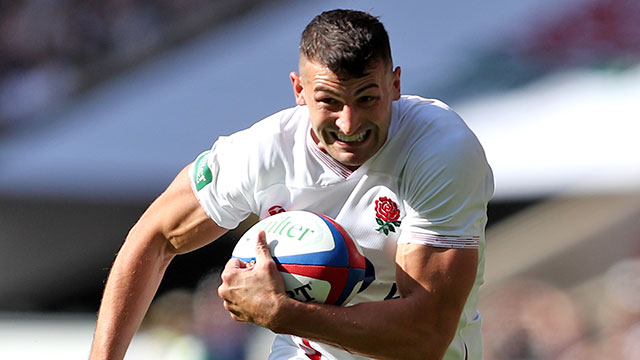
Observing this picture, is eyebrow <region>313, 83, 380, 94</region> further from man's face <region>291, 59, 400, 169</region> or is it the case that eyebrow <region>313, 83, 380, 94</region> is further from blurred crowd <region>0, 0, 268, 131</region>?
blurred crowd <region>0, 0, 268, 131</region>

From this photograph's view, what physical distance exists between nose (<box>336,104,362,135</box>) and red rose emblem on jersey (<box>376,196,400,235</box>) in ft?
1.35

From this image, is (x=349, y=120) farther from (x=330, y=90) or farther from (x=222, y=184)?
(x=222, y=184)

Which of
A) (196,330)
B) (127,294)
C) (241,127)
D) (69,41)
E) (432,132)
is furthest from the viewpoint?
(69,41)

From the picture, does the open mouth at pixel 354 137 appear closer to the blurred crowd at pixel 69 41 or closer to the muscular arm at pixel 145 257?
the muscular arm at pixel 145 257

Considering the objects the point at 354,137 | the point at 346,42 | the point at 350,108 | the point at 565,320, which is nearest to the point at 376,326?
the point at 354,137

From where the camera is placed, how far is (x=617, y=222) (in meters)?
12.7

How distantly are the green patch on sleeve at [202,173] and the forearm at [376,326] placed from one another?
0.98 meters

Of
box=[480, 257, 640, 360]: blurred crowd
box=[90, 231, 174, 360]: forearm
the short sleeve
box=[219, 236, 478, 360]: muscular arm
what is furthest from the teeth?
box=[480, 257, 640, 360]: blurred crowd

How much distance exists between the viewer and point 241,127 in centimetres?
1520

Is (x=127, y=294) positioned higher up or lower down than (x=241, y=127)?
higher up

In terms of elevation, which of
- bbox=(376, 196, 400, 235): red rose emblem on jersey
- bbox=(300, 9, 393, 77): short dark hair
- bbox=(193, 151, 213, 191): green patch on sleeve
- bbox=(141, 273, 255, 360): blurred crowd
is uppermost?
bbox=(300, 9, 393, 77): short dark hair

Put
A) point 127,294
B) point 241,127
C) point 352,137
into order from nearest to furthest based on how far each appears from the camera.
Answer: point 352,137, point 127,294, point 241,127

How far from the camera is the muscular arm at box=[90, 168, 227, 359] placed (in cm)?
409

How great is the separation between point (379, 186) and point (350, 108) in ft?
1.45
